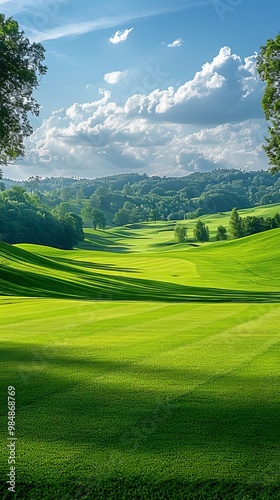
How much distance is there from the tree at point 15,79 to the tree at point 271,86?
18.3 m

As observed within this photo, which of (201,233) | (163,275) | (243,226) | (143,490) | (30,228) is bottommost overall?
(163,275)

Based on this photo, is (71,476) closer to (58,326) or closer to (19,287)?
(58,326)

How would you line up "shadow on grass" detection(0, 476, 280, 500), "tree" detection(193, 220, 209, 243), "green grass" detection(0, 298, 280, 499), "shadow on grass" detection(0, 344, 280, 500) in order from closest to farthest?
1. "shadow on grass" detection(0, 476, 280, 500)
2. "shadow on grass" detection(0, 344, 280, 500)
3. "green grass" detection(0, 298, 280, 499)
4. "tree" detection(193, 220, 209, 243)

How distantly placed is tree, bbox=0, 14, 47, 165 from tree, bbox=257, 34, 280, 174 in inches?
722

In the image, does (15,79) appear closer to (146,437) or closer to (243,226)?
(146,437)

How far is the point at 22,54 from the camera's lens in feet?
124

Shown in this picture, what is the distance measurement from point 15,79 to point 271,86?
68.6ft

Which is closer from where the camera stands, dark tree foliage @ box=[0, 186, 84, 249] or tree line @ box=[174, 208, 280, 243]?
tree line @ box=[174, 208, 280, 243]

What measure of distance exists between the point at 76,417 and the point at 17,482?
1.60m

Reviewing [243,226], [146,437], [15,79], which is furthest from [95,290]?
[243,226]

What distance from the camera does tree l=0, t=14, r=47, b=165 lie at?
36594mm

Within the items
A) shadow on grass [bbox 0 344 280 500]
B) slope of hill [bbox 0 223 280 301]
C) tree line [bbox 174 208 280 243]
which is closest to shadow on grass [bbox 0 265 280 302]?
slope of hill [bbox 0 223 280 301]

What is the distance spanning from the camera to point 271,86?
42.4 meters

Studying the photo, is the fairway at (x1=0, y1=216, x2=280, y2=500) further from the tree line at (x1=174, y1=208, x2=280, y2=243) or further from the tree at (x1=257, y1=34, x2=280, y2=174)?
the tree line at (x1=174, y1=208, x2=280, y2=243)
